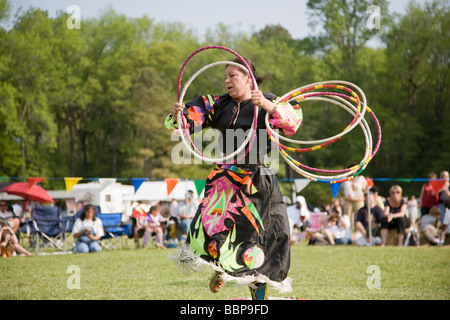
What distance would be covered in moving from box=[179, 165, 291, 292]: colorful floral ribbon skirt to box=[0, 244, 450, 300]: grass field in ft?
0.81

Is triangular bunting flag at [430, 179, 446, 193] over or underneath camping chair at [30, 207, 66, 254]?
over

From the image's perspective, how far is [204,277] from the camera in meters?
9.01

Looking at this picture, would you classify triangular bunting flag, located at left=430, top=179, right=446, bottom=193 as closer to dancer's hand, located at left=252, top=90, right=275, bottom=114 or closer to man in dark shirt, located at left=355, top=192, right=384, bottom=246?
man in dark shirt, located at left=355, top=192, right=384, bottom=246

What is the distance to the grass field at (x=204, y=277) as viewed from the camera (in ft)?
22.7

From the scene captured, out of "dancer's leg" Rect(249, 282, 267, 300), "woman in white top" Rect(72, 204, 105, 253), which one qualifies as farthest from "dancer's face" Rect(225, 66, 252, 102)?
"woman in white top" Rect(72, 204, 105, 253)

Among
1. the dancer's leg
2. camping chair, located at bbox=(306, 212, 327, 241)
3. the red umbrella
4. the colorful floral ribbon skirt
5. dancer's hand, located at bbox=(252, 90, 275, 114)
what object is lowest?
camping chair, located at bbox=(306, 212, 327, 241)

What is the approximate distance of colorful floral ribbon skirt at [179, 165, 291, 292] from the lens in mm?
4754

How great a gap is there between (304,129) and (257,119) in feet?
106

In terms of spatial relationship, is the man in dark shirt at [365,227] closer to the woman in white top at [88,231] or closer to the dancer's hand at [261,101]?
the woman in white top at [88,231]

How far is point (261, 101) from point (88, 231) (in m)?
10.4

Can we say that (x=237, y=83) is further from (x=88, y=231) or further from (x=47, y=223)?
(x=47, y=223)

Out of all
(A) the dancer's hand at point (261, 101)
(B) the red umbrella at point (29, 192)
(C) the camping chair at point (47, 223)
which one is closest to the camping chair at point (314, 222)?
(C) the camping chair at point (47, 223)

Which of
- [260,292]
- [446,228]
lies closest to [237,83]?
[260,292]
